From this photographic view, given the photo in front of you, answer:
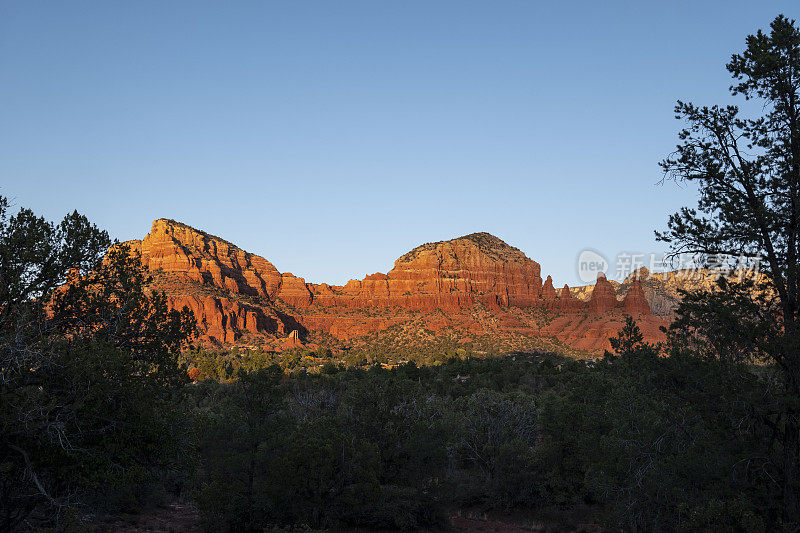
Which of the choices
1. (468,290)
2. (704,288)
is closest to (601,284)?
(468,290)

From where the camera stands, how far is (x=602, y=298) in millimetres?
137000

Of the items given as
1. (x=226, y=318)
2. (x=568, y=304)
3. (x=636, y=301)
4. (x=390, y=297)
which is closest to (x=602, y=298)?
(x=636, y=301)

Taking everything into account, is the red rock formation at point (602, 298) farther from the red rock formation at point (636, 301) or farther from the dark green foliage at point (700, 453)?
the dark green foliage at point (700, 453)

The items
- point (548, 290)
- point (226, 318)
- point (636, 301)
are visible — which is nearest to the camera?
point (636, 301)

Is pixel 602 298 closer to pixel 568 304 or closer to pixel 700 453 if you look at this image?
pixel 568 304

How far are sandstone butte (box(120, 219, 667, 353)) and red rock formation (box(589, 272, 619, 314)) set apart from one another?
25cm

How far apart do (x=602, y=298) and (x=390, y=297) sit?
200 feet

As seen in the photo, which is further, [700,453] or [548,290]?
[548,290]

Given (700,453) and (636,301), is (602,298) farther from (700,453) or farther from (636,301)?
(700,453)

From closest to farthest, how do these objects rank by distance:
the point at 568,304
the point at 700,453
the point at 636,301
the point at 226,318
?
the point at 700,453
the point at 636,301
the point at 226,318
the point at 568,304

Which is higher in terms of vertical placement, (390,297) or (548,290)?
(548,290)

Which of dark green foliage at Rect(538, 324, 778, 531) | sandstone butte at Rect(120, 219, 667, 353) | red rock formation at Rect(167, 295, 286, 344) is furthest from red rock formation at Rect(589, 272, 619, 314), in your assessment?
dark green foliage at Rect(538, 324, 778, 531)

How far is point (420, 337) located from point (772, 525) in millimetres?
120395

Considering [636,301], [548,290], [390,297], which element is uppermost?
[548,290]
